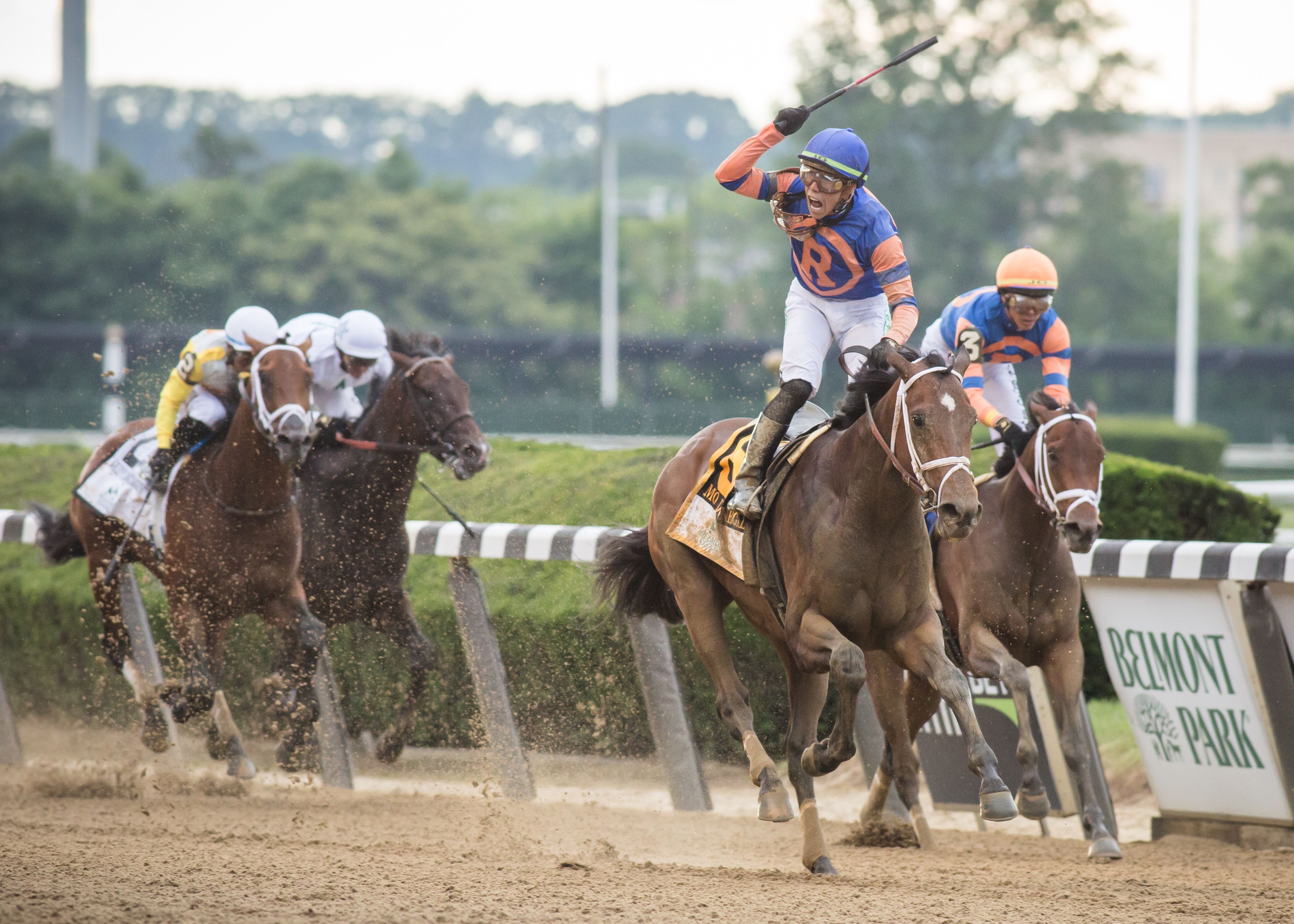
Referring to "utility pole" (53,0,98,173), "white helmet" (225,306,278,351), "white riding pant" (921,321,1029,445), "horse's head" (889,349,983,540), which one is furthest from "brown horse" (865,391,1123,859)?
"utility pole" (53,0,98,173)

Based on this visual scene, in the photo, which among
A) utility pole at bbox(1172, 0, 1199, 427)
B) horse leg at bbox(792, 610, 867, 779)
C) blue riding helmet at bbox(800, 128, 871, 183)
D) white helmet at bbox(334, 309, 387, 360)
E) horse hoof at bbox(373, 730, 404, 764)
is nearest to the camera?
horse leg at bbox(792, 610, 867, 779)

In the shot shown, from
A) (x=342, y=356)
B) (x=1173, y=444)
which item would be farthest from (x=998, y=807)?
(x=1173, y=444)

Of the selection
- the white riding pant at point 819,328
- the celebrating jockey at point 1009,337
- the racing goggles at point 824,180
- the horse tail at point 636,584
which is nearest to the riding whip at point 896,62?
the racing goggles at point 824,180

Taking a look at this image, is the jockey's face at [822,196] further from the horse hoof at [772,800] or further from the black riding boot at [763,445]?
the horse hoof at [772,800]

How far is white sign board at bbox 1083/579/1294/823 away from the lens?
16.2 feet

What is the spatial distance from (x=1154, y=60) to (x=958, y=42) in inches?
165

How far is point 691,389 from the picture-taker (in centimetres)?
2447

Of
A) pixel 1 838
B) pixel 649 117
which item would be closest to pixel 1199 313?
pixel 1 838

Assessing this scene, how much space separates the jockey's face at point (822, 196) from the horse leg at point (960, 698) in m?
1.26

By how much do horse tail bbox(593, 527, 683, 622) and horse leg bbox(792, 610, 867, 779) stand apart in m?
1.11

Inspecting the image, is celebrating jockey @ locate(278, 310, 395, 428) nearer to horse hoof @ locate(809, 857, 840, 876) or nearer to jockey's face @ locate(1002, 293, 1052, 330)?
jockey's face @ locate(1002, 293, 1052, 330)

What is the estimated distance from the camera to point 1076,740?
495cm

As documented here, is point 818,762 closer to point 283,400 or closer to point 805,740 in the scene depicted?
point 805,740

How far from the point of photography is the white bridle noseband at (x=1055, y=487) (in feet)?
16.3
